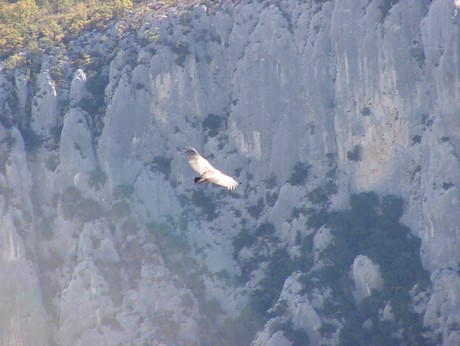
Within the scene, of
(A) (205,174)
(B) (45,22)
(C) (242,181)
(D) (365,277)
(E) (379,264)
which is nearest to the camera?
(A) (205,174)

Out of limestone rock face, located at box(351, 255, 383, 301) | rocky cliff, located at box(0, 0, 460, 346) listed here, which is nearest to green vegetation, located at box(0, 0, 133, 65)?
rocky cliff, located at box(0, 0, 460, 346)

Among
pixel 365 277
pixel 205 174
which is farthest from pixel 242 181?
pixel 205 174

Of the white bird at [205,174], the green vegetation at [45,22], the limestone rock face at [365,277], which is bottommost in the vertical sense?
the limestone rock face at [365,277]

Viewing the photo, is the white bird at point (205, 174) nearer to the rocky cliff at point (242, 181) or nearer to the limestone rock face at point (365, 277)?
the rocky cliff at point (242, 181)

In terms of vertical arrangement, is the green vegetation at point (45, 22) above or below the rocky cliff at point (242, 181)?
above

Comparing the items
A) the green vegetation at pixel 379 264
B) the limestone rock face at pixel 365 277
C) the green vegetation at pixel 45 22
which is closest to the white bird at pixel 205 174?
the green vegetation at pixel 379 264

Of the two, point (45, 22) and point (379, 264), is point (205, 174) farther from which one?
point (45, 22)

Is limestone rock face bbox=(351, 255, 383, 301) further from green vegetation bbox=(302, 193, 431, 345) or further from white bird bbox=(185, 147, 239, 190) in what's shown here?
white bird bbox=(185, 147, 239, 190)

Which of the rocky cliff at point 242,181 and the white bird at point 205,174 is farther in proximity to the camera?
the rocky cliff at point 242,181

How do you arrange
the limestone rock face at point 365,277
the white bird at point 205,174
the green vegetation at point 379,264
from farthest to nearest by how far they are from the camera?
the limestone rock face at point 365,277
the green vegetation at point 379,264
the white bird at point 205,174

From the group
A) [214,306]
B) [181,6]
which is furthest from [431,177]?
[181,6]
